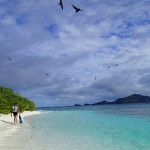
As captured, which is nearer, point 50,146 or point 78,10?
point 78,10

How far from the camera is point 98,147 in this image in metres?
21.2

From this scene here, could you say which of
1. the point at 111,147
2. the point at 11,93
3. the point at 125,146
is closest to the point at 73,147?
the point at 111,147

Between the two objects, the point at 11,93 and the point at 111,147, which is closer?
the point at 111,147

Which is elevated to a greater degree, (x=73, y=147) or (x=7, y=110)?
(x=7, y=110)

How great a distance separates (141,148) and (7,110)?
3977 centimetres

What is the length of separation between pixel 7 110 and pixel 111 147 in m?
39.3

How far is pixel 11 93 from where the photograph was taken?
73375mm

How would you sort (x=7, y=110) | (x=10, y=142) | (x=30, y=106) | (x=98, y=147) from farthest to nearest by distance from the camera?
(x=30, y=106), (x=7, y=110), (x=98, y=147), (x=10, y=142)

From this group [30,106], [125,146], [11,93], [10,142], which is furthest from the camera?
[30,106]

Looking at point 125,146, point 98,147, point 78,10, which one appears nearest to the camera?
point 78,10

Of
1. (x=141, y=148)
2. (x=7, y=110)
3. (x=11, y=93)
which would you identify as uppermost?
(x=11, y=93)

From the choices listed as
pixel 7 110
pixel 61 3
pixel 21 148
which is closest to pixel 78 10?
pixel 61 3

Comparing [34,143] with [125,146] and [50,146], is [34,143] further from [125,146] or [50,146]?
[125,146]

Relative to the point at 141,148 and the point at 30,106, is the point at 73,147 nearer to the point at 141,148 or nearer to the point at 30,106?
the point at 141,148
